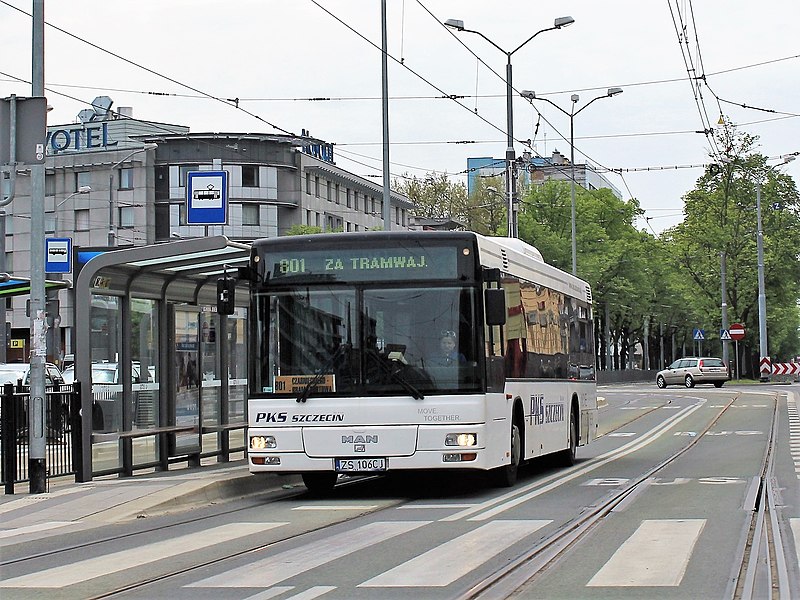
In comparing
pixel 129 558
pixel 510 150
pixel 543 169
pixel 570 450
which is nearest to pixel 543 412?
pixel 570 450

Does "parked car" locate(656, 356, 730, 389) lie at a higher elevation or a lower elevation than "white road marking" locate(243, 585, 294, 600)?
higher

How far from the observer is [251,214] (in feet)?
302

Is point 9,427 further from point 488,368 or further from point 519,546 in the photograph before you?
point 519,546

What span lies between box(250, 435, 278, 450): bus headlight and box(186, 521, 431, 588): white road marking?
104 inches

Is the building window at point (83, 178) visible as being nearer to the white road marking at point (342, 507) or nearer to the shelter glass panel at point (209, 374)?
the shelter glass panel at point (209, 374)

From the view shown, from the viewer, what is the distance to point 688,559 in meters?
9.84

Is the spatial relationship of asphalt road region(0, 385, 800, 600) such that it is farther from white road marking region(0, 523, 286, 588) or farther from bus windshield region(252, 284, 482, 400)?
bus windshield region(252, 284, 482, 400)

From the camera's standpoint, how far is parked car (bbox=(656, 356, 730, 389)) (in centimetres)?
6731

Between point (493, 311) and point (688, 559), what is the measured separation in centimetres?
535

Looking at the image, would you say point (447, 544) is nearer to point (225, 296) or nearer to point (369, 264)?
point (369, 264)

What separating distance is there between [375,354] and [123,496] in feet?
9.95

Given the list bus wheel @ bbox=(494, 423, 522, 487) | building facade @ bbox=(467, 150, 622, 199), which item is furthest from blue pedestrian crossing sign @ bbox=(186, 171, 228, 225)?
building facade @ bbox=(467, 150, 622, 199)

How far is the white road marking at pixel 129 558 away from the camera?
941 cm

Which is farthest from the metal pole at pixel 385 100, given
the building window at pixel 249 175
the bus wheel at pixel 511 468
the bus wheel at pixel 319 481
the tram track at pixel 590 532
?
the building window at pixel 249 175
